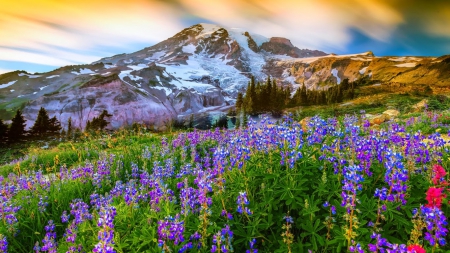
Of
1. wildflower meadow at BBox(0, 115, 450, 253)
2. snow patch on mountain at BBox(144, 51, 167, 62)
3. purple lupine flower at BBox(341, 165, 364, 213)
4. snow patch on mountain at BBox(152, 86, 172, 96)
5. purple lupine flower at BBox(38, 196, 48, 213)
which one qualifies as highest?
snow patch on mountain at BBox(144, 51, 167, 62)

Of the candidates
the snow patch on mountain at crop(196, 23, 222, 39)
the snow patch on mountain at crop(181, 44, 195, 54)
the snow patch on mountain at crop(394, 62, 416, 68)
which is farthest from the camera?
the snow patch on mountain at crop(196, 23, 222, 39)

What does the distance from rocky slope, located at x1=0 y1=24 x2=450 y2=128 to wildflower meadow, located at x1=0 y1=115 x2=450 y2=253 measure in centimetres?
2481

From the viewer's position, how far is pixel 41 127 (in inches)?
949

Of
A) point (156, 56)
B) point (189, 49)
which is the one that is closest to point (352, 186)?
point (189, 49)

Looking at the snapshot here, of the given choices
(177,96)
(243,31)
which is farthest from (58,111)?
(243,31)

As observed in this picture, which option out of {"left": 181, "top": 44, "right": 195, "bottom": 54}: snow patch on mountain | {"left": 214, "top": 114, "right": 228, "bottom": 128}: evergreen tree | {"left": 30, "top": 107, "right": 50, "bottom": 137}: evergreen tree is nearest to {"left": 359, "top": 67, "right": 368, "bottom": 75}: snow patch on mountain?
{"left": 214, "top": 114, "right": 228, "bottom": 128}: evergreen tree

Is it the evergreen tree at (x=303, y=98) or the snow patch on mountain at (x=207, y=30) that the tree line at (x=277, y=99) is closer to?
the evergreen tree at (x=303, y=98)

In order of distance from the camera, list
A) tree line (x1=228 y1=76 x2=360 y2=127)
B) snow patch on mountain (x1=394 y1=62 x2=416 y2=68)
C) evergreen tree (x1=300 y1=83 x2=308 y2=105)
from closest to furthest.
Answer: tree line (x1=228 y1=76 x2=360 y2=127) < evergreen tree (x1=300 y1=83 x2=308 y2=105) < snow patch on mountain (x1=394 y1=62 x2=416 y2=68)

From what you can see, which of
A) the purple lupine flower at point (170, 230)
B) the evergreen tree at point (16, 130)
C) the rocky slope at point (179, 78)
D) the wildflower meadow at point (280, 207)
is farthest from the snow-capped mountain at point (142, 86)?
the purple lupine flower at point (170, 230)

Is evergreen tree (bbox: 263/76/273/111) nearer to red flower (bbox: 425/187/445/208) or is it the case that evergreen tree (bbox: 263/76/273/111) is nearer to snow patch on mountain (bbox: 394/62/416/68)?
snow patch on mountain (bbox: 394/62/416/68)

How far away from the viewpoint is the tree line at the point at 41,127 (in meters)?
22.5

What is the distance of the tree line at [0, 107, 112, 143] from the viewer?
22.5 m

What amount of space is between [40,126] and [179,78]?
2052 cm

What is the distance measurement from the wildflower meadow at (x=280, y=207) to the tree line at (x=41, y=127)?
20858 mm
